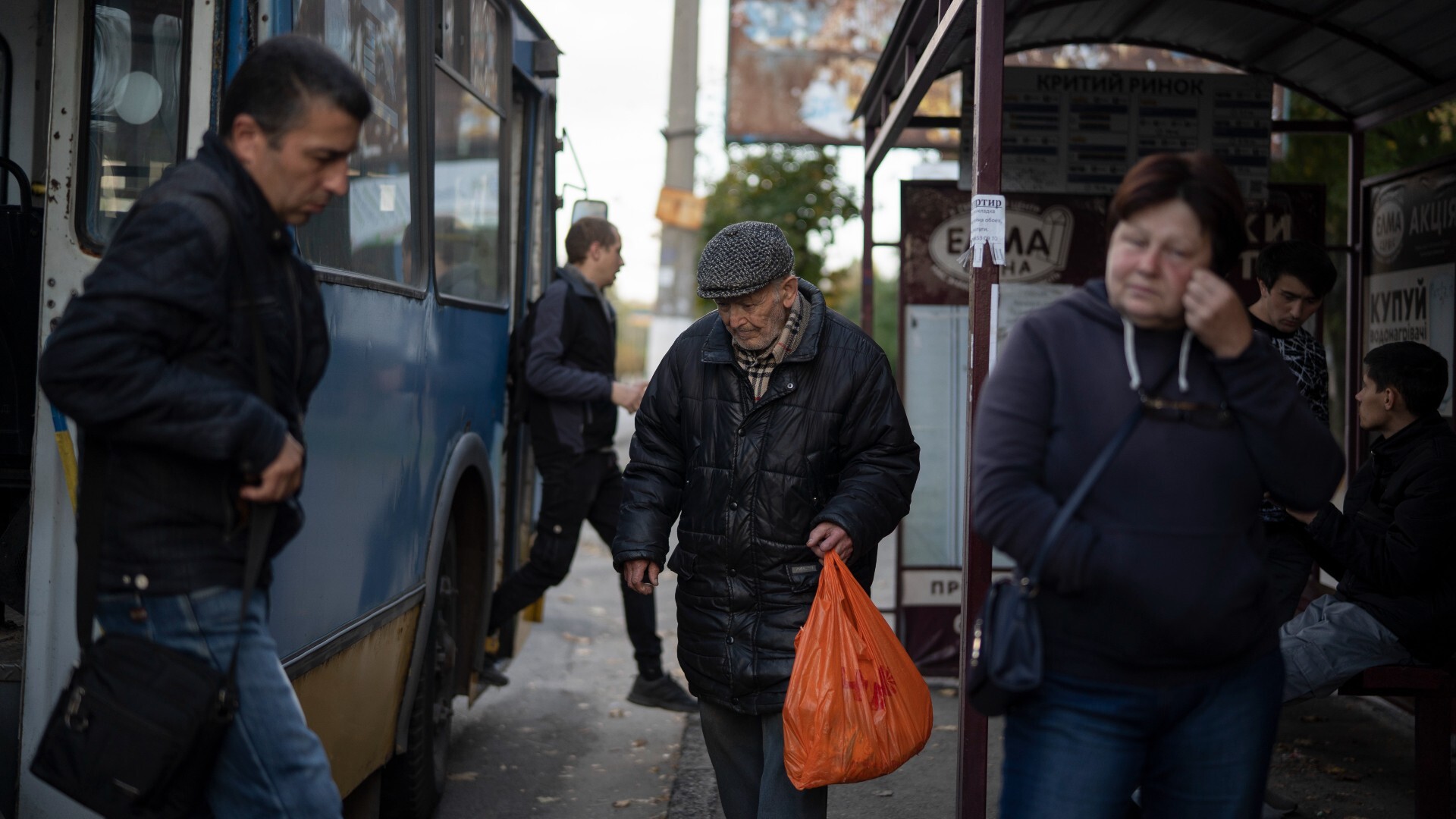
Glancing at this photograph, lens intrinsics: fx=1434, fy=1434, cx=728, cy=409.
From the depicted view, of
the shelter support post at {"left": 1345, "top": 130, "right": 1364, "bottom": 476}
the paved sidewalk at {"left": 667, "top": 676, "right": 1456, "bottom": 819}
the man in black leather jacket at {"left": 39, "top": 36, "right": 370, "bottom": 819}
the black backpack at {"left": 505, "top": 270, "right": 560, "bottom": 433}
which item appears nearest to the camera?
the man in black leather jacket at {"left": 39, "top": 36, "right": 370, "bottom": 819}

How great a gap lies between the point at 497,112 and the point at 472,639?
2126mm

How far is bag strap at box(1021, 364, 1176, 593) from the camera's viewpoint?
238 cm

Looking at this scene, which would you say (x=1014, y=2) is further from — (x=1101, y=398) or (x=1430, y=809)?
(x=1430, y=809)

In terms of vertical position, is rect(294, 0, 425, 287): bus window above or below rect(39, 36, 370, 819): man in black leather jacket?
above

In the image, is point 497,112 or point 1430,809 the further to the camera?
point 497,112

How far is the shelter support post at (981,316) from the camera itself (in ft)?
12.7

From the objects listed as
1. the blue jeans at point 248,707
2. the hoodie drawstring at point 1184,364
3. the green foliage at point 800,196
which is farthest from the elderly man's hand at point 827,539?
the green foliage at point 800,196

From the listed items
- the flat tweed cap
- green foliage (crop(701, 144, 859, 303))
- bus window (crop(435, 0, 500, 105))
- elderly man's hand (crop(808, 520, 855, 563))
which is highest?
green foliage (crop(701, 144, 859, 303))

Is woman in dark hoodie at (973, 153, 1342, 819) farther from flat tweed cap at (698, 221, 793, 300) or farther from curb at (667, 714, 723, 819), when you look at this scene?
curb at (667, 714, 723, 819)

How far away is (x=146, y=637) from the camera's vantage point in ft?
7.76

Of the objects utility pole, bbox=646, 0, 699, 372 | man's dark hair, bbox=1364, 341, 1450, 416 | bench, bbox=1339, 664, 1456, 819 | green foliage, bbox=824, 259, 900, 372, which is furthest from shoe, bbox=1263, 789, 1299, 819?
green foliage, bbox=824, 259, 900, 372

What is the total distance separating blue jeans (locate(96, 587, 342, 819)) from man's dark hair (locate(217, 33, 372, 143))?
793 mm

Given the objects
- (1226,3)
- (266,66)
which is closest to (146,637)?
(266,66)

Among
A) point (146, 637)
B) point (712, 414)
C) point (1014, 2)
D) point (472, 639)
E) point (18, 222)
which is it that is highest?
point (1014, 2)
